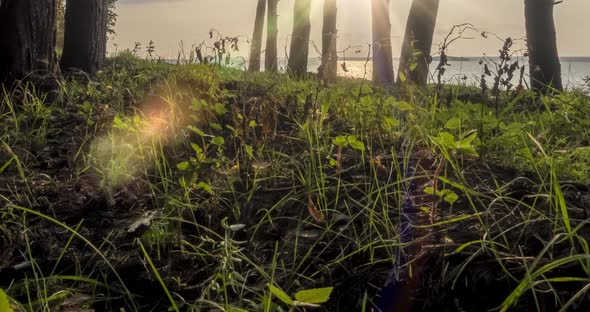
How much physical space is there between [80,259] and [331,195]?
1025 millimetres

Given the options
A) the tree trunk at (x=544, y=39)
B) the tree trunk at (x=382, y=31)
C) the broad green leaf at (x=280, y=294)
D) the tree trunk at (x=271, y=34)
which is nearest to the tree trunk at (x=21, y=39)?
the broad green leaf at (x=280, y=294)

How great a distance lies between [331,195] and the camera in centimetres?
220

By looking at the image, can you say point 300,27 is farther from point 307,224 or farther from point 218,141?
point 307,224

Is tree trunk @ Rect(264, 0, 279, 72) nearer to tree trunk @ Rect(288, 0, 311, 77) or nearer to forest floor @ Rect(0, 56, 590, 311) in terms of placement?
tree trunk @ Rect(288, 0, 311, 77)

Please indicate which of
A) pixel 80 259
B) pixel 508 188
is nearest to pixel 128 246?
pixel 80 259

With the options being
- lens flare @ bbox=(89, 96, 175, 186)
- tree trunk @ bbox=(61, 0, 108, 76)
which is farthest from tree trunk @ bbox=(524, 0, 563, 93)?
lens flare @ bbox=(89, 96, 175, 186)

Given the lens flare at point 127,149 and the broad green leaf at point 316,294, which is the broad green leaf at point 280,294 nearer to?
the broad green leaf at point 316,294

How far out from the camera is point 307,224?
2.04 metres

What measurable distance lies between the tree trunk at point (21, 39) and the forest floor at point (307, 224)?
4.52ft

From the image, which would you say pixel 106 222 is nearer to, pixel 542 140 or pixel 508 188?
pixel 508 188

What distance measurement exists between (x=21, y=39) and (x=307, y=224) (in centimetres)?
351

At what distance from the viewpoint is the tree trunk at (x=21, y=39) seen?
429cm

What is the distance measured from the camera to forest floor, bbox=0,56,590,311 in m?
1.53

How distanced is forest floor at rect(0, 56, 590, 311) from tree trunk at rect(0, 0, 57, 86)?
1377mm
